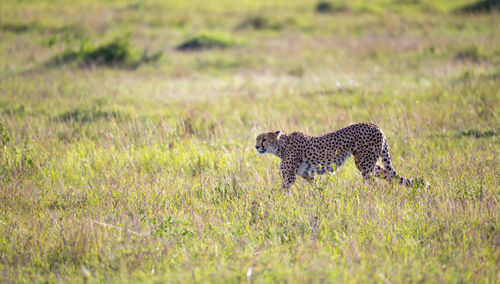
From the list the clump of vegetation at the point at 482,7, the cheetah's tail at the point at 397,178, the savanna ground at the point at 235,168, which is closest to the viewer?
the savanna ground at the point at 235,168

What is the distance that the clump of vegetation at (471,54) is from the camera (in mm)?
12298

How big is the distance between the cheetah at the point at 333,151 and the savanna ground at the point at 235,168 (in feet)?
0.73

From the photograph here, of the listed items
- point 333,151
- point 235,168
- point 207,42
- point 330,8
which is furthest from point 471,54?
point 330,8

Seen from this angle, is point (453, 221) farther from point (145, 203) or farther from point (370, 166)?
point (145, 203)

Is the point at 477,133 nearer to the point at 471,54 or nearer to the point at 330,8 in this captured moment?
the point at 471,54

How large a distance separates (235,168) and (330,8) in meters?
19.0

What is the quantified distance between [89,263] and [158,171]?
2347 millimetres

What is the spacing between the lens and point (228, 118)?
8406mm

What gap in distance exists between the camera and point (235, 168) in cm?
573

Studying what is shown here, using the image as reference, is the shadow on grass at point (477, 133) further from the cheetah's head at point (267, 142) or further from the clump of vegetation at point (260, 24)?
the clump of vegetation at point (260, 24)

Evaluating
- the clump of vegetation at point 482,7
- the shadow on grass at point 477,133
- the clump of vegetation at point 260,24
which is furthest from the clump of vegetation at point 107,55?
the clump of vegetation at point 482,7

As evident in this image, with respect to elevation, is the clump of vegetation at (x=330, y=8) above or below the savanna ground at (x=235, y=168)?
above

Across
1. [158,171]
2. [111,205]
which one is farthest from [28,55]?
[111,205]

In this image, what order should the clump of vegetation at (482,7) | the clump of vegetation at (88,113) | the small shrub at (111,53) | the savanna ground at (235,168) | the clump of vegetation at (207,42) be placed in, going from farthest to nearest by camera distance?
the clump of vegetation at (482,7) → the clump of vegetation at (207,42) → the small shrub at (111,53) → the clump of vegetation at (88,113) → the savanna ground at (235,168)
